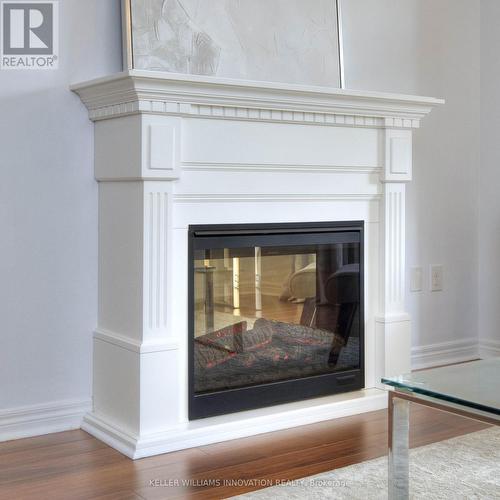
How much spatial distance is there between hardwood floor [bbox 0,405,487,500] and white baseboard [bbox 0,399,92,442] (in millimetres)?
41

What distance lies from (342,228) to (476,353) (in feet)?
4.73

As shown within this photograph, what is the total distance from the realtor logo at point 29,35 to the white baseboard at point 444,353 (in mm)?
2174

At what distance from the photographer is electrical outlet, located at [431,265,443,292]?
380 cm

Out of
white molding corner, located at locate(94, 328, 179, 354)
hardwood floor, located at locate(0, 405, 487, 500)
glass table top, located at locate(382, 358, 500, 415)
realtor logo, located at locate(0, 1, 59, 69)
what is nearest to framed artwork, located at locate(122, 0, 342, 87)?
realtor logo, located at locate(0, 1, 59, 69)

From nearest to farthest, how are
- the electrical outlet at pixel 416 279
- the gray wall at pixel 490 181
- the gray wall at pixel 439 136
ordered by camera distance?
the gray wall at pixel 439 136, the electrical outlet at pixel 416 279, the gray wall at pixel 490 181

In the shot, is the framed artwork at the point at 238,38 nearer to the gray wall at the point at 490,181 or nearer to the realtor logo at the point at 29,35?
the realtor logo at the point at 29,35

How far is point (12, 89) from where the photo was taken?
258 centimetres

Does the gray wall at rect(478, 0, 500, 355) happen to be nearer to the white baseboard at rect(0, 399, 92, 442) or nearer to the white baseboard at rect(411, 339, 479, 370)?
the white baseboard at rect(411, 339, 479, 370)

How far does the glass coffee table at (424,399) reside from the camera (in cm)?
161

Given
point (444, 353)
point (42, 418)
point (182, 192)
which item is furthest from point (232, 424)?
point (444, 353)

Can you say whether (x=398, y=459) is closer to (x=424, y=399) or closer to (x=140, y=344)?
(x=424, y=399)

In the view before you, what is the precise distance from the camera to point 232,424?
2.63 m

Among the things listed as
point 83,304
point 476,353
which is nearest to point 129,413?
point 83,304

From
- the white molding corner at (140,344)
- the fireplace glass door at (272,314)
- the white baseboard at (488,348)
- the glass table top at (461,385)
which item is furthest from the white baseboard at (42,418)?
the white baseboard at (488,348)
